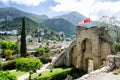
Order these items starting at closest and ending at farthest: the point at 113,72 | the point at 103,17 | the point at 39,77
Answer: the point at 113,72
the point at 39,77
the point at 103,17

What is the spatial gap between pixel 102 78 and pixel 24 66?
650 inches

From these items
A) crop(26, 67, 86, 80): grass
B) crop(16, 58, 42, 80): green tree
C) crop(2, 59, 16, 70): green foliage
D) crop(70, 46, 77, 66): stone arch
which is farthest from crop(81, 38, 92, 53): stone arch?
crop(2, 59, 16, 70): green foliage

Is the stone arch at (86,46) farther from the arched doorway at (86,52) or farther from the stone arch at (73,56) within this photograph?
the stone arch at (73,56)

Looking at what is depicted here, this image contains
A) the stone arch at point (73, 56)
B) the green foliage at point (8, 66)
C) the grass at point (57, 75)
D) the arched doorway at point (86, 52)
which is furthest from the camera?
the green foliage at point (8, 66)

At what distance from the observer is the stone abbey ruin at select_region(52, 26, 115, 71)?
Answer: 32812 mm

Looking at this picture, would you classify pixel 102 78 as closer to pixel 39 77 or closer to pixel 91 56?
pixel 39 77

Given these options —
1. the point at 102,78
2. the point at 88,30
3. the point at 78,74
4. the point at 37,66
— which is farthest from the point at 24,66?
the point at 102,78

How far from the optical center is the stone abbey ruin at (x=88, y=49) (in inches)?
1292

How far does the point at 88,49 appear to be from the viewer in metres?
35.3

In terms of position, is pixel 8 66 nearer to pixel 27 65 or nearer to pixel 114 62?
pixel 27 65

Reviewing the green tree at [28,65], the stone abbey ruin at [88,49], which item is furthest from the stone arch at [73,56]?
the green tree at [28,65]

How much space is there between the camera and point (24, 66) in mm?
30875

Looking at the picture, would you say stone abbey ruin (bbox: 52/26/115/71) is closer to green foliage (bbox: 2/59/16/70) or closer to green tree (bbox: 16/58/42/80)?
green tree (bbox: 16/58/42/80)

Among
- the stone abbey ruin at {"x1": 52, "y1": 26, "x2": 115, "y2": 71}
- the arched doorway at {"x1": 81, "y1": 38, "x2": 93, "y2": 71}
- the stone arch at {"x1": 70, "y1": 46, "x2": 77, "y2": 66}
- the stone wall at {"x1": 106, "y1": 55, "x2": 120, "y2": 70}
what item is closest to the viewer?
the stone wall at {"x1": 106, "y1": 55, "x2": 120, "y2": 70}
